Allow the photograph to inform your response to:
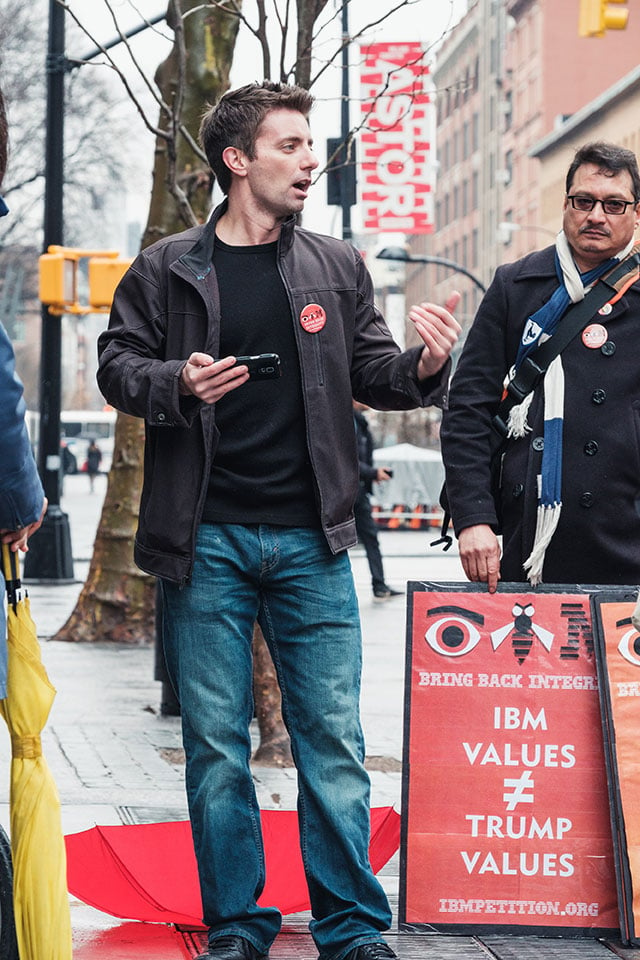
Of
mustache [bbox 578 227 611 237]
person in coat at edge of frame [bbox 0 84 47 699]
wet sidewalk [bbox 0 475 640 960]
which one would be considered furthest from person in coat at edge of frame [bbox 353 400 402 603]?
person in coat at edge of frame [bbox 0 84 47 699]

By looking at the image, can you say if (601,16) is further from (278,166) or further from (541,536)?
(278,166)

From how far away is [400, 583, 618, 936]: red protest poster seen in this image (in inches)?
167

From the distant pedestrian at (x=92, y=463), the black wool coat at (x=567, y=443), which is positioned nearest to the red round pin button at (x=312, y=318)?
the black wool coat at (x=567, y=443)

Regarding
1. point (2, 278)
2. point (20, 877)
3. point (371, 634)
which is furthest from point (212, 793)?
point (2, 278)

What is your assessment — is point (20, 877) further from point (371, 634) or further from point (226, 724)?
point (371, 634)

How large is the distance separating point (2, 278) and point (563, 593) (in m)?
48.7

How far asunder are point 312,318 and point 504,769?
1306 mm

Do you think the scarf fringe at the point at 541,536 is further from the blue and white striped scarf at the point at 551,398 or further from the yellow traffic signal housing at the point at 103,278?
the yellow traffic signal housing at the point at 103,278

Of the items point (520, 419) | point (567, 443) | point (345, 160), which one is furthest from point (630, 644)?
point (345, 160)

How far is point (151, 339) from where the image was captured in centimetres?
400

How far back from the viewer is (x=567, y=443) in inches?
174

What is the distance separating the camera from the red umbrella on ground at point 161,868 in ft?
14.2

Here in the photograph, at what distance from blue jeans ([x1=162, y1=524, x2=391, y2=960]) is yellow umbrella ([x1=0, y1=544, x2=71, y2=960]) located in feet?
1.71

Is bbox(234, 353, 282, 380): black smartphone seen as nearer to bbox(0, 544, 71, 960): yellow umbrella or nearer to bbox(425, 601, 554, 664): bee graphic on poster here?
bbox(0, 544, 71, 960): yellow umbrella
